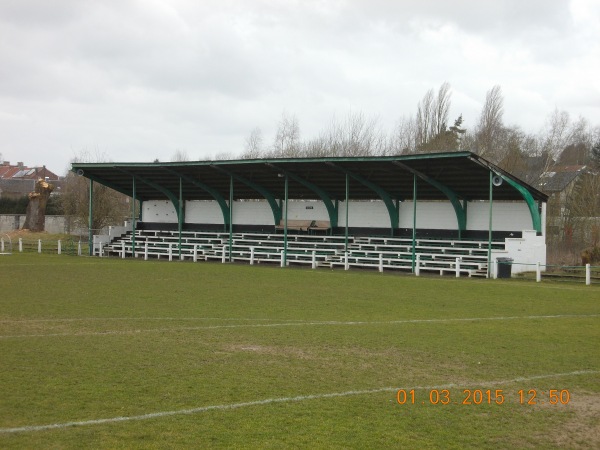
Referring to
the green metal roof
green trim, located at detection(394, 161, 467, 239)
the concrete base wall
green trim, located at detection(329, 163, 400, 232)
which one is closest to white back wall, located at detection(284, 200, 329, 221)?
the green metal roof

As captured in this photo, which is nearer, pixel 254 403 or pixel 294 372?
pixel 254 403

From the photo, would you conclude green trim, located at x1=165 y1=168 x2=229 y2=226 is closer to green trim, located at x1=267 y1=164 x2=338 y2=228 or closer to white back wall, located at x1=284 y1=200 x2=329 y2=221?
white back wall, located at x1=284 y1=200 x2=329 y2=221

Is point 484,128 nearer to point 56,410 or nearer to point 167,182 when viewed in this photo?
point 167,182

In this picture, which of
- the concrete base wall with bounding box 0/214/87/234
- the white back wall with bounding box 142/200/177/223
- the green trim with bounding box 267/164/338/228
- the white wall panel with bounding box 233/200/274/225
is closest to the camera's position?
the green trim with bounding box 267/164/338/228

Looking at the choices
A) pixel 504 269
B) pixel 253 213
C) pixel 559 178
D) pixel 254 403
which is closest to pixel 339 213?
pixel 253 213

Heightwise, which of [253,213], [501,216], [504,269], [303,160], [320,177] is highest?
[303,160]

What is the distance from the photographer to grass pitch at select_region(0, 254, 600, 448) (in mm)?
5875

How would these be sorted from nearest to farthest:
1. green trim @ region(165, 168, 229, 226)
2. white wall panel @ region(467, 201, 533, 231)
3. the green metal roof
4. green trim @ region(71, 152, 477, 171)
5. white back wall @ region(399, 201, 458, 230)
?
green trim @ region(71, 152, 477, 171), the green metal roof, white wall panel @ region(467, 201, 533, 231), white back wall @ region(399, 201, 458, 230), green trim @ region(165, 168, 229, 226)

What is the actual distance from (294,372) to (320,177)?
23249mm

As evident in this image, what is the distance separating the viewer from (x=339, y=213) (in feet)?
110

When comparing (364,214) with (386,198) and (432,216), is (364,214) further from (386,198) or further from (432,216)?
(432,216)

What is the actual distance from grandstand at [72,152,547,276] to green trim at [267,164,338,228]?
0.26ft

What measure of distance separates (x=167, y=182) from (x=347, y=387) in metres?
30.3

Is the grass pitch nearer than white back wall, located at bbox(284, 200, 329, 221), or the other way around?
the grass pitch
